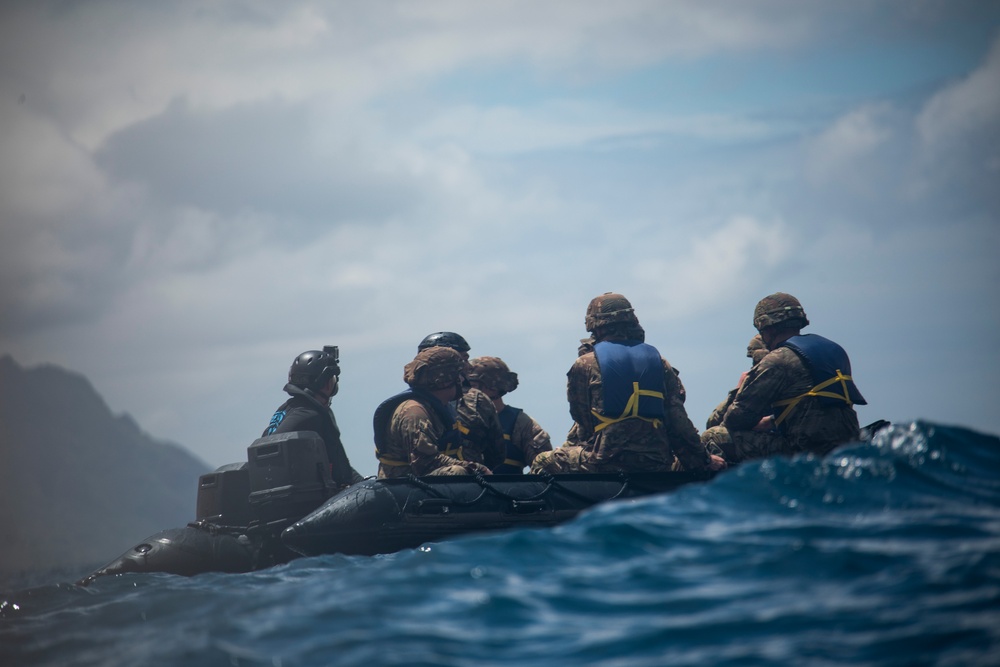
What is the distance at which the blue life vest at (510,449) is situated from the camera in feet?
39.0

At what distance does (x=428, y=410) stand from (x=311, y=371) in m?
1.75

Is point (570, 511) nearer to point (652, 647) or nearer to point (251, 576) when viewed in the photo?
point (251, 576)

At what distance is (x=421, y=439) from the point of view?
1049 cm

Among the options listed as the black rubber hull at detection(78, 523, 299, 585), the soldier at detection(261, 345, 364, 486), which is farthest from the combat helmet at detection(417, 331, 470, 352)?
the black rubber hull at detection(78, 523, 299, 585)

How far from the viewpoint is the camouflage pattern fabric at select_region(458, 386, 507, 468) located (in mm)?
11031

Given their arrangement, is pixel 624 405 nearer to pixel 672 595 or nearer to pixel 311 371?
pixel 311 371

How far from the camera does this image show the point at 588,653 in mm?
5453

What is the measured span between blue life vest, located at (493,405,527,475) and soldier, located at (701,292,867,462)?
2615 millimetres

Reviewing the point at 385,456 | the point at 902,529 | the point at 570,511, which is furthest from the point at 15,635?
the point at 902,529

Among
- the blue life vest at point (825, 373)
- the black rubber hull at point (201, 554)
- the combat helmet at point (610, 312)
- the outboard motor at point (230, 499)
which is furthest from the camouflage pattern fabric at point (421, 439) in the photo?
the blue life vest at point (825, 373)

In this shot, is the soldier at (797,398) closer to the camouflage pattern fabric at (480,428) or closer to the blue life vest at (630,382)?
the blue life vest at (630,382)

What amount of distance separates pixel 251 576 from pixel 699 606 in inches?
206

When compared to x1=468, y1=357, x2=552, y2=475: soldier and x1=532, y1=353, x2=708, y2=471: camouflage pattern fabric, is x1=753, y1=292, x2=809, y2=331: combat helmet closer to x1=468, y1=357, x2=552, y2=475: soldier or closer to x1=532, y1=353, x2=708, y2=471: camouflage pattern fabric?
x1=532, y1=353, x2=708, y2=471: camouflage pattern fabric

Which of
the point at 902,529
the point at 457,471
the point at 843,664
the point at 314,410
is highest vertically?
the point at 314,410
